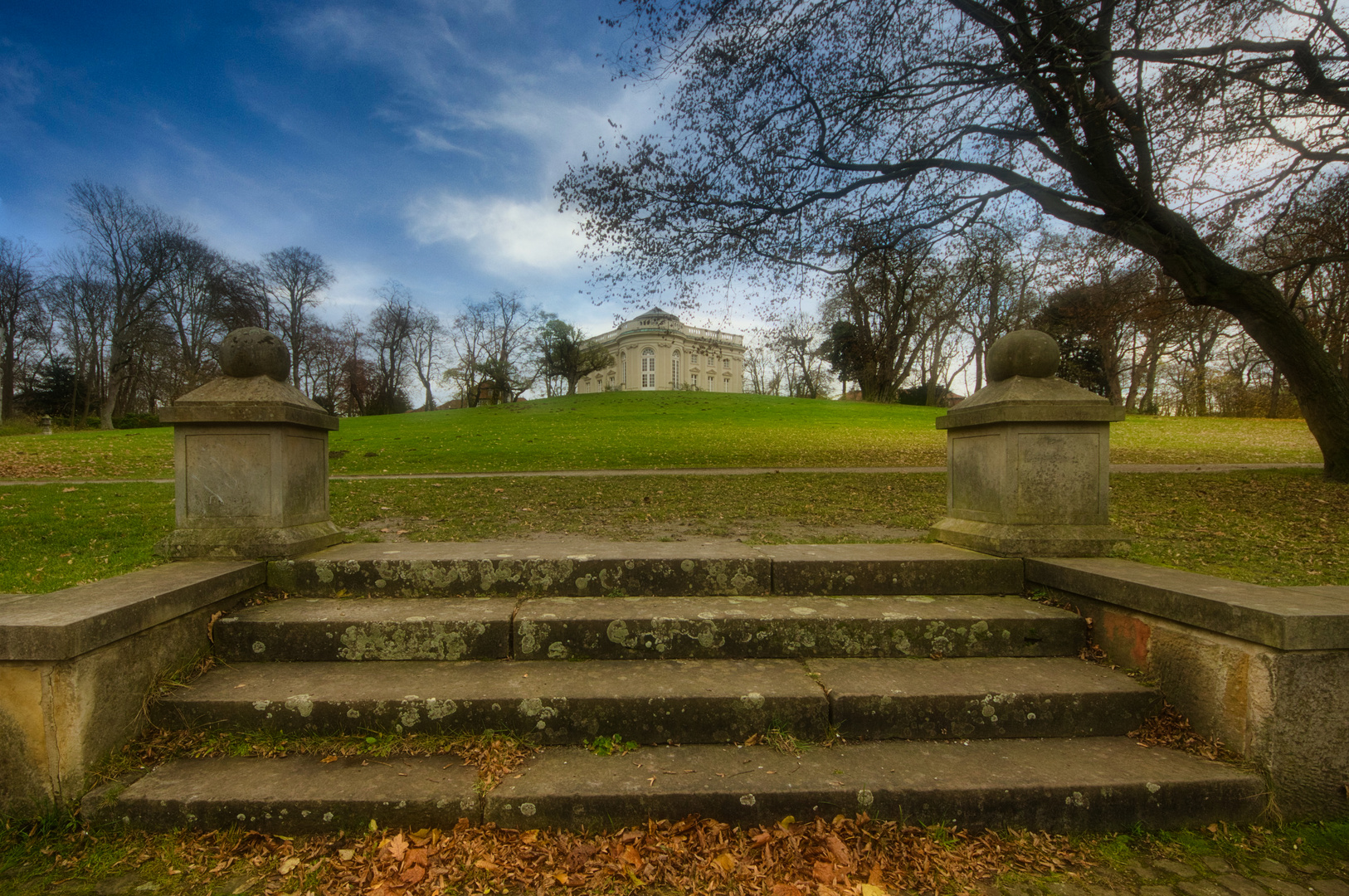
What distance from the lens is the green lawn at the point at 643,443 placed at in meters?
13.6

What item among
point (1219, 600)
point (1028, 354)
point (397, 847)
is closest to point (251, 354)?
point (397, 847)

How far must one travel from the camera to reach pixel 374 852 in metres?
2.03

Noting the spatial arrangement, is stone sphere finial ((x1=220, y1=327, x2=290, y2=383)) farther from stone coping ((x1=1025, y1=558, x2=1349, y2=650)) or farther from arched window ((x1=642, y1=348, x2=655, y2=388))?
arched window ((x1=642, y1=348, x2=655, y2=388))

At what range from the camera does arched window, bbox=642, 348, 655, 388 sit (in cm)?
6125

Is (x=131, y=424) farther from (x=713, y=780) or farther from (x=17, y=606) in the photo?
(x=713, y=780)

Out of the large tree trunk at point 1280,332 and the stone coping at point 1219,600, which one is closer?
the stone coping at point 1219,600

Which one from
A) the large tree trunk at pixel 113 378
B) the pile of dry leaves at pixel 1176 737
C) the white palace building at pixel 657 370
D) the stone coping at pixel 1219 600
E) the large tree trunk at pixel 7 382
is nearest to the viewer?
the stone coping at pixel 1219 600

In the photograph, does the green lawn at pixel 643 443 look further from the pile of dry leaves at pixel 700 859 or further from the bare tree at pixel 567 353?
the bare tree at pixel 567 353

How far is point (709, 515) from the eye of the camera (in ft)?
20.9

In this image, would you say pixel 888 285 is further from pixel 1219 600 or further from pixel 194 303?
pixel 194 303

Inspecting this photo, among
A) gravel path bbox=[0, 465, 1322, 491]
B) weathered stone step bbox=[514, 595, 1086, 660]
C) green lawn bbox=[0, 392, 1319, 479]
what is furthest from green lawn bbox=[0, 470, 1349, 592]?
green lawn bbox=[0, 392, 1319, 479]

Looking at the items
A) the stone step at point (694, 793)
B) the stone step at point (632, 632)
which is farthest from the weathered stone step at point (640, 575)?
the stone step at point (694, 793)

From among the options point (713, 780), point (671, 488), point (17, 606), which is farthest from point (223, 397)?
point (671, 488)

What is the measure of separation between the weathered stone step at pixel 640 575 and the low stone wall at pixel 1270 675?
924 millimetres
